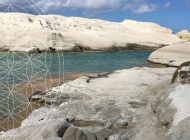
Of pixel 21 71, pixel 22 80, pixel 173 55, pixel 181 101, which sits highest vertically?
pixel 22 80

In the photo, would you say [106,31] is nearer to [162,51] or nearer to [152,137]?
[162,51]

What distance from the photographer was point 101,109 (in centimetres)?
1331

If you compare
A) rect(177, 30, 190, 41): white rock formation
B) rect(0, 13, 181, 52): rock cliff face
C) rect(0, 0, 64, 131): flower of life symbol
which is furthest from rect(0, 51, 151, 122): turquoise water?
rect(177, 30, 190, 41): white rock formation

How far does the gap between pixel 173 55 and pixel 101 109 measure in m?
20.0

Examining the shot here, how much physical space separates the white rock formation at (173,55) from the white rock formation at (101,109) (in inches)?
481

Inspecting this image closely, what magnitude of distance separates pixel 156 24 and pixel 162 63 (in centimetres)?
3425

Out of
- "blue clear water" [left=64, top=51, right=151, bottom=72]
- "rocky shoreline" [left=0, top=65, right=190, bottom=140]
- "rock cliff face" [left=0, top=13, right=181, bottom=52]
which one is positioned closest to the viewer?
"rocky shoreline" [left=0, top=65, right=190, bottom=140]

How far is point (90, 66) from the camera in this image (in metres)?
32.9

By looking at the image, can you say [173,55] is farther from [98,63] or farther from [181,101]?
[181,101]

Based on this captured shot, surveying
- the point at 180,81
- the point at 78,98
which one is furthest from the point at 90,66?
the point at 180,81

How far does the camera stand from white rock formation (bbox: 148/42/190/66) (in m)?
31.2

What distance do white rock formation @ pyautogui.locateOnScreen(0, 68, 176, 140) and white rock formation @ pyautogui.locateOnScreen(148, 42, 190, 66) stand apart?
12228 mm
